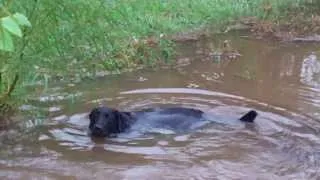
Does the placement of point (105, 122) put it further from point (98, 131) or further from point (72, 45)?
point (72, 45)

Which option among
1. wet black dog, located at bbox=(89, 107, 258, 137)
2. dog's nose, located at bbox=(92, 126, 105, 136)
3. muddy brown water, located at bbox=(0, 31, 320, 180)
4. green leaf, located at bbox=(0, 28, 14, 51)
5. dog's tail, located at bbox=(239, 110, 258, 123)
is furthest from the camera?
dog's tail, located at bbox=(239, 110, 258, 123)

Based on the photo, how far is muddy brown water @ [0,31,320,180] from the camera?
5.39 meters

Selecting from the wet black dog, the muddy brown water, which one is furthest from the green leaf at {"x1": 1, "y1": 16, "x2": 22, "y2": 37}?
the wet black dog

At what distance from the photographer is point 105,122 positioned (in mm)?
6324

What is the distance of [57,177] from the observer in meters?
5.14

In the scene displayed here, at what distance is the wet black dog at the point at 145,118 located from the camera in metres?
6.36

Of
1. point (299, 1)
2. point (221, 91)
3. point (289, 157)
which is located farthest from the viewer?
point (299, 1)

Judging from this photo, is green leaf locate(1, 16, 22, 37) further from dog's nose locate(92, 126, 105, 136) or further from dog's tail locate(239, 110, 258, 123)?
dog's tail locate(239, 110, 258, 123)

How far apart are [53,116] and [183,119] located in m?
1.48

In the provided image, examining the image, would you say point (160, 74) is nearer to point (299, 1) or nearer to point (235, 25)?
point (235, 25)

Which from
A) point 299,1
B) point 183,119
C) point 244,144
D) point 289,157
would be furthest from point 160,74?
point 299,1

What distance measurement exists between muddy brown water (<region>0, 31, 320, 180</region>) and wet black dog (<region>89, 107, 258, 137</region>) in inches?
5.0

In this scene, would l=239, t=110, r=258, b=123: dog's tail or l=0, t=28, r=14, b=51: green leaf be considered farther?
l=239, t=110, r=258, b=123: dog's tail

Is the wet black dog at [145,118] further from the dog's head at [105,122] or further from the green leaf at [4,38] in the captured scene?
the green leaf at [4,38]
